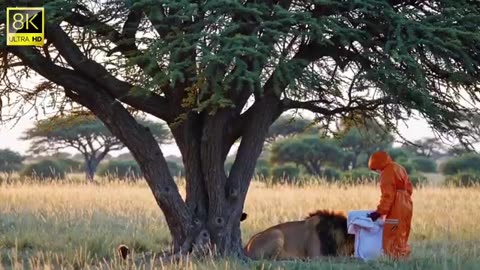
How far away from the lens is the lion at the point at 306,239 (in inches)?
449

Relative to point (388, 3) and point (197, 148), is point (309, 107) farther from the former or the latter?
point (388, 3)

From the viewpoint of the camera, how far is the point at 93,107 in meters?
11.2

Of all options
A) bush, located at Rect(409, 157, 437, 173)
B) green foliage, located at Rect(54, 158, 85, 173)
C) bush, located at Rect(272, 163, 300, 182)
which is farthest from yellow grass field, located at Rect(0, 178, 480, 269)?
bush, located at Rect(409, 157, 437, 173)

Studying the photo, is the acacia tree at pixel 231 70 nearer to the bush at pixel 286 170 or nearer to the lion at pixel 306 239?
the lion at pixel 306 239

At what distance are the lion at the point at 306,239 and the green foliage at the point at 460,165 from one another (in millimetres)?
31858

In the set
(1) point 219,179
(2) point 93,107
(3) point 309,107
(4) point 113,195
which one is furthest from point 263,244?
(4) point 113,195

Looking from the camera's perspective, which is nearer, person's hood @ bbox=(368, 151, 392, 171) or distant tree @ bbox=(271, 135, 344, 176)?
person's hood @ bbox=(368, 151, 392, 171)

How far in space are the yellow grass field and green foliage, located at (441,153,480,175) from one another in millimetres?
18244

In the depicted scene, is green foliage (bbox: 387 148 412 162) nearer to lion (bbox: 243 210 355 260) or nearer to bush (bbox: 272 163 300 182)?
bush (bbox: 272 163 300 182)

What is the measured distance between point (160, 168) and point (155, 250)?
7.29 ft

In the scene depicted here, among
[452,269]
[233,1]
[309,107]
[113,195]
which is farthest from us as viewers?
[113,195]

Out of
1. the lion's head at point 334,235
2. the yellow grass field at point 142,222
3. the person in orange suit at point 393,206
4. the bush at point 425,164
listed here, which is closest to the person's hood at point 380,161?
the person in orange suit at point 393,206

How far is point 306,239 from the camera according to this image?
11664mm

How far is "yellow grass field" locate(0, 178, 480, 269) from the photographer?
34.2 ft
